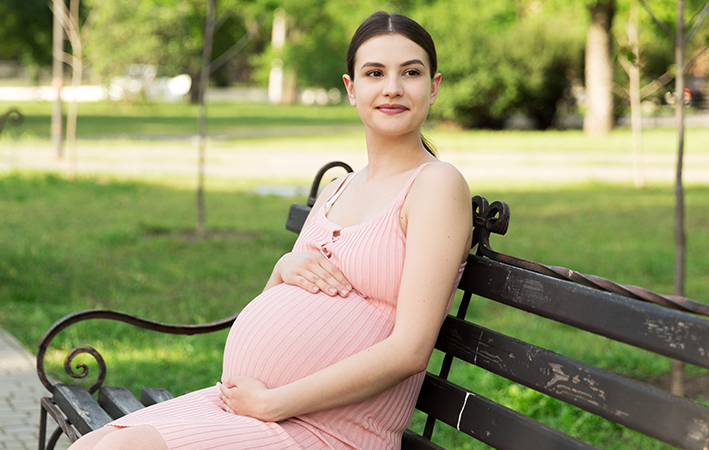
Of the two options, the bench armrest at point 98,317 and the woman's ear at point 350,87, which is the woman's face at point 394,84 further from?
the bench armrest at point 98,317

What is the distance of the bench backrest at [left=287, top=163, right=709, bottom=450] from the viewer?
60.5 inches

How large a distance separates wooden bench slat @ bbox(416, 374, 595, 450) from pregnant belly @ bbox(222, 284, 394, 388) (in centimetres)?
29

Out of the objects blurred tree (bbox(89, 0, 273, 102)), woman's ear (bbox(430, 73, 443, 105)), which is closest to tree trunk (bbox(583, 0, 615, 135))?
blurred tree (bbox(89, 0, 273, 102))

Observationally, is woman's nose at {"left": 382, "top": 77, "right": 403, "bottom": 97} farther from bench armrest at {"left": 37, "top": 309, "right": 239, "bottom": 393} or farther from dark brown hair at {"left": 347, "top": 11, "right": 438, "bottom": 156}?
bench armrest at {"left": 37, "top": 309, "right": 239, "bottom": 393}

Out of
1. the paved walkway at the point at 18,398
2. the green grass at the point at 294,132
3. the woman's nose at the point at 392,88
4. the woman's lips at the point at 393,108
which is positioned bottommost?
the paved walkway at the point at 18,398

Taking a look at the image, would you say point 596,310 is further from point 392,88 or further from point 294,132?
point 294,132

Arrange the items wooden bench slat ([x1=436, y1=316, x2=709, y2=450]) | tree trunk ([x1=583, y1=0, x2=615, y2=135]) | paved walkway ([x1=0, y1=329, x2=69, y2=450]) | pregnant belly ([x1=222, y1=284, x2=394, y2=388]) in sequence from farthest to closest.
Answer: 1. tree trunk ([x1=583, y1=0, x2=615, y2=135])
2. paved walkway ([x1=0, y1=329, x2=69, y2=450])
3. pregnant belly ([x1=222, y1=284, x2=394, y2=388])
4. wooden bench slat ([x1=436, y1=316, x2=709, y2=450])

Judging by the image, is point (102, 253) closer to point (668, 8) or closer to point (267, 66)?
point (668, 8)

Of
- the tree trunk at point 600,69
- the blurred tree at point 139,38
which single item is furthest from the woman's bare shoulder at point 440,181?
the blurred tree at point 139,38

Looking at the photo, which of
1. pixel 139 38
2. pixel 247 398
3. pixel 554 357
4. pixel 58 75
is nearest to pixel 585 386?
pixel 554 357

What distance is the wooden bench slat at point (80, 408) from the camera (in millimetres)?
2416

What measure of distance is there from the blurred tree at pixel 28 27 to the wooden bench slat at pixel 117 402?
1066 inches

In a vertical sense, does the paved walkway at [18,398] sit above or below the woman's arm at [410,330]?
below

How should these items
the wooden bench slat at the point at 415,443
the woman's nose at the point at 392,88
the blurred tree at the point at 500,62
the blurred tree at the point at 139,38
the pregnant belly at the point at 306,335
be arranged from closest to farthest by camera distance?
1. the pregnant belly at the point at 306,335
2. the woman's nose at the point at 392,88
3. the wooden bench slat at the point at 415,443
4. the blurred tree at the point at 500,62
5. the blurred tree at the point at 139,38
